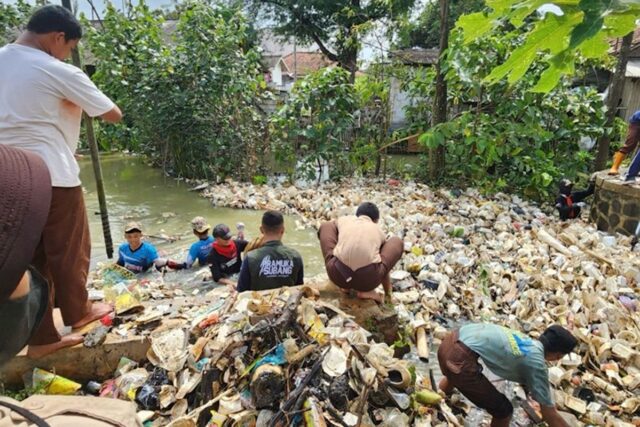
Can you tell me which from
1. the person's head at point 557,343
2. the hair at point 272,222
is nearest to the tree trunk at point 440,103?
the hair at point 272,222

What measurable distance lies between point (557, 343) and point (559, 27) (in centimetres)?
221

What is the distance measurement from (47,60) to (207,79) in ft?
22.6

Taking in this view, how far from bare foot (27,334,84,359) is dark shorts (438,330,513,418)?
8.16 ft

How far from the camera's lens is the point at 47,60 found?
2240mm

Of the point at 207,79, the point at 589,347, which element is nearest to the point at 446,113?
the point at 207,79

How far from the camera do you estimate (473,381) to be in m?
2.79

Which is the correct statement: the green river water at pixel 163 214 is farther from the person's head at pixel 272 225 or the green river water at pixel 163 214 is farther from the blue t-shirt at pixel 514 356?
the blue t-shirt at pixel 514 356

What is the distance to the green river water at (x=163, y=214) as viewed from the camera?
5.91 m

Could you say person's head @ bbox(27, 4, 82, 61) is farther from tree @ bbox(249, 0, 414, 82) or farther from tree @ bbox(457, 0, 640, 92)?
tree @ bbox(249, 0, 414, 82)

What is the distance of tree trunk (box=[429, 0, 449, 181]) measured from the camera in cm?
775

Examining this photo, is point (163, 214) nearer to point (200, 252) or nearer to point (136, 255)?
point (136, 255)

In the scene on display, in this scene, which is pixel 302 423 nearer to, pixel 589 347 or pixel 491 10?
pixel 491 10

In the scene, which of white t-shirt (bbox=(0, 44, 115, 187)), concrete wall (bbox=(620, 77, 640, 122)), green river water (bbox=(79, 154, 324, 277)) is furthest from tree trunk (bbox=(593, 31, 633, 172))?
white t-shirt (bbox=(0, 44, 115, 187))

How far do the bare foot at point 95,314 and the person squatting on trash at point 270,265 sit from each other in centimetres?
103
